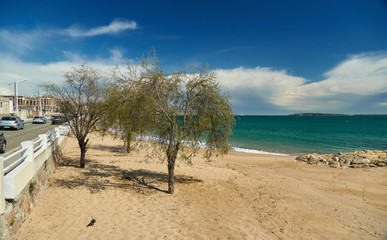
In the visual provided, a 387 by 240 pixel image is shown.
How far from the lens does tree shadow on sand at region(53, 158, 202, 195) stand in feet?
32.7

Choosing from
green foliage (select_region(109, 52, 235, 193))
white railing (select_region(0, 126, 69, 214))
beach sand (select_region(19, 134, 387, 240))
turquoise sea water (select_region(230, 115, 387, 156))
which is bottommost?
→ turquoise sea water (select_region(230, 115, 387, 156))

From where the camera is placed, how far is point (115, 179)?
11.2 meters

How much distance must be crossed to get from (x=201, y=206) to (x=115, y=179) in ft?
18.0

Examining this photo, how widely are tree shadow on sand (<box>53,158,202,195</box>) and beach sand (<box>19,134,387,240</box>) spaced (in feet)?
0.14

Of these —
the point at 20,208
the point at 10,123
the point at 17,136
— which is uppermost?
the point at 10,123

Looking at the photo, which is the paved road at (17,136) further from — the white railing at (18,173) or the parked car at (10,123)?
the white railing at (18,173)

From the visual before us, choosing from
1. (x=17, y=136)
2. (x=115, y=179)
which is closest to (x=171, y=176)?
(x=115, y=179)

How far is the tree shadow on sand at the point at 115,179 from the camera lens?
32.7 ft

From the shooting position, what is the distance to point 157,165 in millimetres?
15344

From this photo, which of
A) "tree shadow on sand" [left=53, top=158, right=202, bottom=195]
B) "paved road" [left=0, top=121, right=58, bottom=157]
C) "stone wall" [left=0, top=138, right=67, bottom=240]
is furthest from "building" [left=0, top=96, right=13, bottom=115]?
"stone wall" [left=0, top=138, right=67, bottom=240]

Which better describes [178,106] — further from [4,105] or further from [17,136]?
[4,105]

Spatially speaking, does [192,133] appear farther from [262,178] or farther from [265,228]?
[262,178]

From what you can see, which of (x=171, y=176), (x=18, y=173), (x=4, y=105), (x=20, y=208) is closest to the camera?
(x=18, y=173)

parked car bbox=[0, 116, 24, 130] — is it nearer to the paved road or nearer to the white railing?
the paved road
